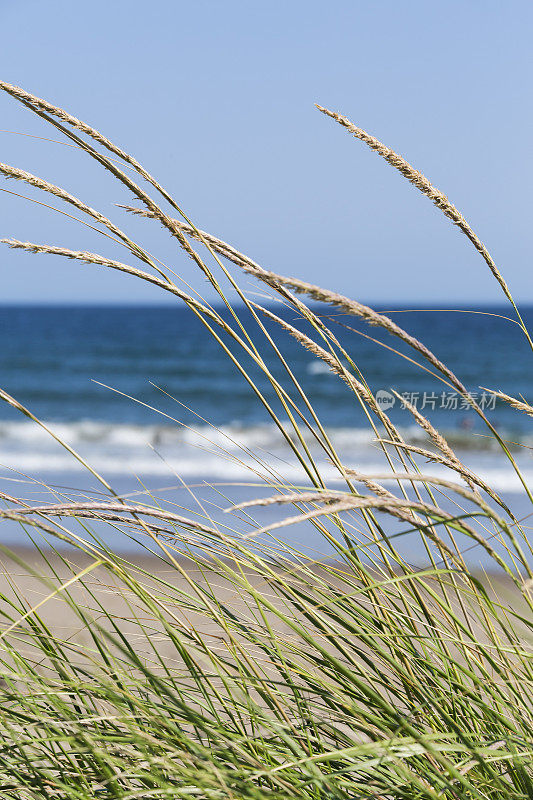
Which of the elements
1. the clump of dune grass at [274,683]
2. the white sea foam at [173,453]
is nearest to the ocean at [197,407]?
the white sea foam at [173,453]

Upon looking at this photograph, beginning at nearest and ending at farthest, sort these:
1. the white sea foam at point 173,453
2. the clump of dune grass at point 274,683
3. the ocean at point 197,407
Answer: the clump of dune grass at point 274,683, the ocean at point 197,407, the white sea foam at point 173,453

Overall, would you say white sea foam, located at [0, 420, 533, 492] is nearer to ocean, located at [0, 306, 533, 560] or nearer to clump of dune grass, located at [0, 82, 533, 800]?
ocean, located at [0, 306, 533, 560]

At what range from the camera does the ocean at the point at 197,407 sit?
969 cm

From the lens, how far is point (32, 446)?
39.7ft

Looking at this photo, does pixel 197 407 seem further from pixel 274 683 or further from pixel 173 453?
pixel 274 683

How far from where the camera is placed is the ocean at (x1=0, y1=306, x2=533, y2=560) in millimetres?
9688

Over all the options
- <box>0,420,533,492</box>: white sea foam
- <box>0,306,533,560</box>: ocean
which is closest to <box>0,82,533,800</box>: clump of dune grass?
<box>0,306,533,560</box>: ocean

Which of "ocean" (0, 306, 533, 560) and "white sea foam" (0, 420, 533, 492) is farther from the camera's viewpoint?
"white sea foam" (0, 420, 533, 492)

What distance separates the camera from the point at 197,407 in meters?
16.4

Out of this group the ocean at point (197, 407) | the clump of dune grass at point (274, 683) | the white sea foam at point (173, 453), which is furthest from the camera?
the white sea foam at point (173, 453)

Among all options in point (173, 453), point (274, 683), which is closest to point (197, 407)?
point (173, 453)

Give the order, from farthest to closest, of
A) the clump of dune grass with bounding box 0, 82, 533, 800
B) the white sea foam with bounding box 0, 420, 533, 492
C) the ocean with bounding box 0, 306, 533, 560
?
the white sea foam with bounding box 0, 420, 533, 492 → the ocean with bounding box 0, 306, 533, 560 → the clump of dune grass with bounding box 0, 82, 533, 800

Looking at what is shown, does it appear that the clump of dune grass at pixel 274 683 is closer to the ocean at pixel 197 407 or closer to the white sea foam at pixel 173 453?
the ocean at pixel 197 407

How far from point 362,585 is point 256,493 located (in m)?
6.55
